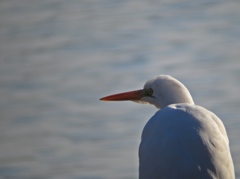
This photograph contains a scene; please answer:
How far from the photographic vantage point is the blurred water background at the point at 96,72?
11141 mm

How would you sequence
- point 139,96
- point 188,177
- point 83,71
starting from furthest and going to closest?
point 83,71 < point 139,96 < point 188,177

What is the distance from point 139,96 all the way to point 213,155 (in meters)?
1.80

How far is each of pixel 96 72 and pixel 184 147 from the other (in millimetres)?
4448

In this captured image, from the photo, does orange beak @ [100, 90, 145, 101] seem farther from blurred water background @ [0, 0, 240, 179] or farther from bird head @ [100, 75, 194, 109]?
blurred water background @ [0, 0, 240, 179]

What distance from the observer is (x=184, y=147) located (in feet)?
27.7

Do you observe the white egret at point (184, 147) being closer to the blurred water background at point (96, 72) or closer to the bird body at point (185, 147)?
the bird body at point (185, 147)

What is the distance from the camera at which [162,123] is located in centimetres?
877

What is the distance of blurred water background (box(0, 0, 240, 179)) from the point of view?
11141 millimetres

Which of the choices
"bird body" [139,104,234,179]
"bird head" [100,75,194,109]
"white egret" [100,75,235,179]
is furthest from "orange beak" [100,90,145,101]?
"bird body" [139,104,234,179]

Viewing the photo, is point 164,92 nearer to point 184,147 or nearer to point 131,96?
point 131,96

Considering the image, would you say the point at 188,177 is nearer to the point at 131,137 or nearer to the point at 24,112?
the point at 131,137

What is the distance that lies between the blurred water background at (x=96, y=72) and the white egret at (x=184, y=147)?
6.08 ft

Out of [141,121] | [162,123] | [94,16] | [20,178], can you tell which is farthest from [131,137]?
[94,16]

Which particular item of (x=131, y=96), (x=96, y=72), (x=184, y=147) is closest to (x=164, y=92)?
(x=131, y=96)
